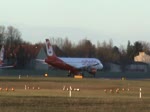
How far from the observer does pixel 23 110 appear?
2412 cm

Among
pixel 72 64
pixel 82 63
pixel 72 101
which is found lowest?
pixel 72 101

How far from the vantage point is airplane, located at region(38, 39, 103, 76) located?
11619 centimetres

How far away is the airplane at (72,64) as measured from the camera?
4574 inches

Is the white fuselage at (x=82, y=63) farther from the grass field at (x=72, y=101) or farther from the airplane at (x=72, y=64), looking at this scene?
the grass field at (x=72, y=101)

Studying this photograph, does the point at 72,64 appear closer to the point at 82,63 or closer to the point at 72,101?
the point at 82,63

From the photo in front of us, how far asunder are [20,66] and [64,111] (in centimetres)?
13200

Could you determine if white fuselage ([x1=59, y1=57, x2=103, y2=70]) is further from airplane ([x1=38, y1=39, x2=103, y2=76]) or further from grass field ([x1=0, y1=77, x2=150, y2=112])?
grass field ([x1=0, y1=77, x2=150, y2=112])

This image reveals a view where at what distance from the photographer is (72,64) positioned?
118 metres

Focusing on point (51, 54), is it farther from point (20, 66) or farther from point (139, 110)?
point (139, 110)

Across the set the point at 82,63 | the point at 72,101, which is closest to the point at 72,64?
the point at 82,63

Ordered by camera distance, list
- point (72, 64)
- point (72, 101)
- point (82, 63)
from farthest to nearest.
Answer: point (82, 63)
point (72, 64)
point (72, 101)

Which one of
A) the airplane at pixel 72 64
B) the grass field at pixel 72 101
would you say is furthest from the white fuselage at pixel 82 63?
the grass field at pixel 72 101

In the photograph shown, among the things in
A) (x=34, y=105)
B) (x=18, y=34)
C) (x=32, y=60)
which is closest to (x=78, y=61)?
(x=32, y=60)

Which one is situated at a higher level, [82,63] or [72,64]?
[82,63]
